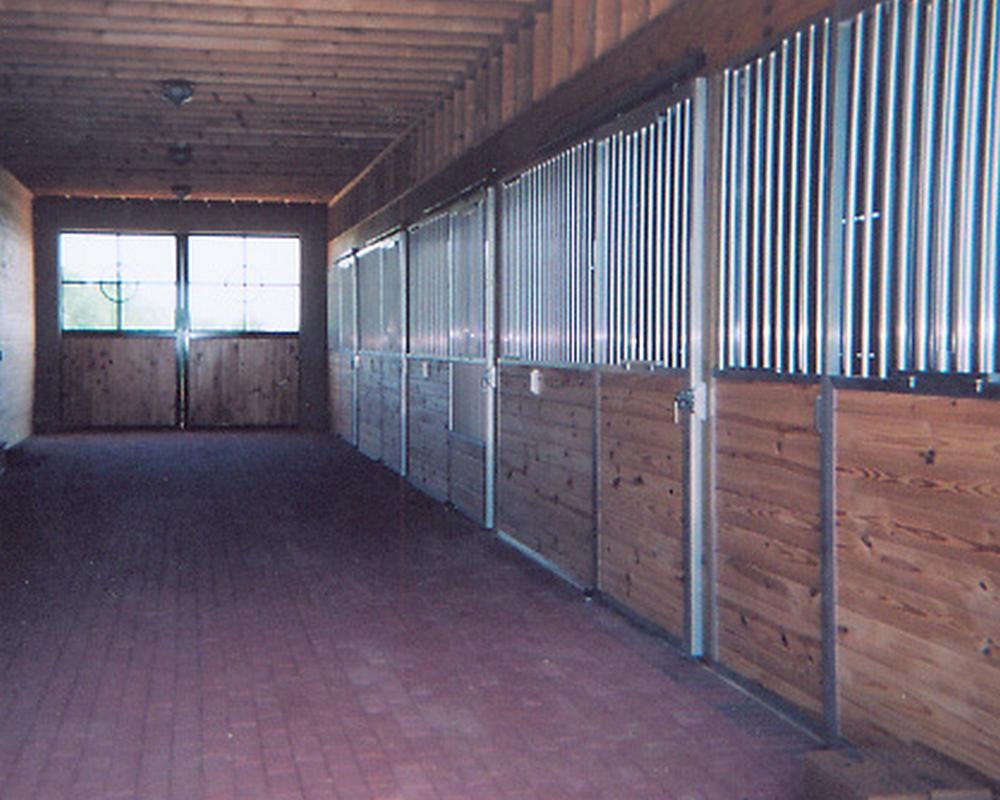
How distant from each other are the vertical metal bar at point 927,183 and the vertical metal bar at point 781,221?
63 centimetres

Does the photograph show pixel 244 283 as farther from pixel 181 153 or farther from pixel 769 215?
pixel 769 215

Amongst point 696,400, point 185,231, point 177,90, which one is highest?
point 177,90

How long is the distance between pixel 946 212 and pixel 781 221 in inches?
29.0

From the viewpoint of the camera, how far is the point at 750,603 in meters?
3.59

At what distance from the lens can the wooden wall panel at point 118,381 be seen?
13617 millimetres

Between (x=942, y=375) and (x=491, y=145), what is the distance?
4.43m

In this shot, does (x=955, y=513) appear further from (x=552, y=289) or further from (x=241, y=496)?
(x=241, y=496)

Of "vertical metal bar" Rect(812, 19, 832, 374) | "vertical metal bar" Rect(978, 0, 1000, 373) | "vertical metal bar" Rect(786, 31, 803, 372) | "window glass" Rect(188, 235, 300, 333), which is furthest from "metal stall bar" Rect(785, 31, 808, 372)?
"window glass" Rect(188, 235, 300, 333)

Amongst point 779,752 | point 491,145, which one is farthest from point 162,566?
point 779,752

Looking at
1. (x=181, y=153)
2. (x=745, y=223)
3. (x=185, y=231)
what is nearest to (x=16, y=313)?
(x=185, y=231)

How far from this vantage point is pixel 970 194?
8.55 ft

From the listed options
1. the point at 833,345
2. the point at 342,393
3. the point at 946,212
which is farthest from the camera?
the point at 342,393

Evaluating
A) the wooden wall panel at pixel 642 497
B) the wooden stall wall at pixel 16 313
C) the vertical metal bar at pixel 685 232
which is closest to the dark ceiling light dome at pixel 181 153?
the wooden stall wall at pixel 16 313

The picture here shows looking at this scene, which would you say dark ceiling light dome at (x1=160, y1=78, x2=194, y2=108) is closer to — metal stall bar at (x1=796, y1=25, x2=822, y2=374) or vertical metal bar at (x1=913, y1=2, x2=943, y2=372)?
metal stall bar at (x1=796, y1=25, x2=822, y2=374)
